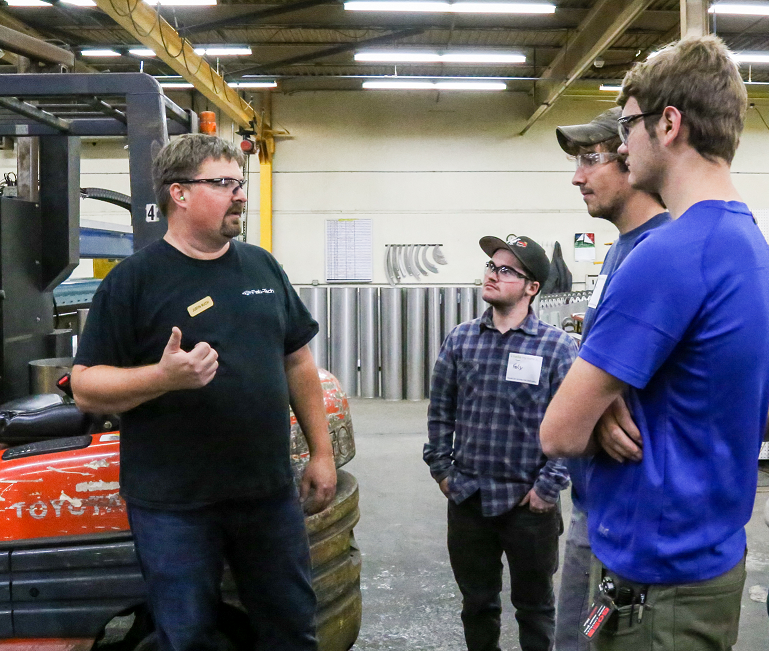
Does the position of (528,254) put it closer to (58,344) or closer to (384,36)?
(58,344)

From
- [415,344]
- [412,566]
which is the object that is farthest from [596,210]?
[415,344]

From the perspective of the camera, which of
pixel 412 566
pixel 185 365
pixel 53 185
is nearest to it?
pixel 185 365

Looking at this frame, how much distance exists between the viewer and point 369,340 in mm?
10688

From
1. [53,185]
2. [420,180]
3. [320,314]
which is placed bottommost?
[320,314]

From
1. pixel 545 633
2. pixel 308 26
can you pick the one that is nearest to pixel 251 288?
pixel 545 633

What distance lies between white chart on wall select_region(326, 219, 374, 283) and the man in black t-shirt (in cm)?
897

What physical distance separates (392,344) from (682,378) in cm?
935

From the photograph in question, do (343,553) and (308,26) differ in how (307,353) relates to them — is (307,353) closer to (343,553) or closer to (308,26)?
(343,553)

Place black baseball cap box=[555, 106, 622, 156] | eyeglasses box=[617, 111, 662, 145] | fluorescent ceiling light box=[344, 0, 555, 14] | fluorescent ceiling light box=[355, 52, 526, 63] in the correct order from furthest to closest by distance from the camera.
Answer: fluorescent ceiling light box=[355, 52, 526, 63]
fluorescent ceiling light box=[344, 0, 555, 14]
black baseball cap box=[555, 106, 622, 156]
eyeglasses box=[617, 111, 662, 145]

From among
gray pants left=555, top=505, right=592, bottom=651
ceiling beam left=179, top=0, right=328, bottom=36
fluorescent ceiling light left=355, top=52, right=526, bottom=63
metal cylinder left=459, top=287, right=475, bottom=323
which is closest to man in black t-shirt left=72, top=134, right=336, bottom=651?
gray pants left=555, top=505, right=592, bottom=651

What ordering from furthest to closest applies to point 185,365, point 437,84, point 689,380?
point 437,84 → point 185,365 → point 689,380

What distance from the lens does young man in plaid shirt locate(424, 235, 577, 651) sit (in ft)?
8.79

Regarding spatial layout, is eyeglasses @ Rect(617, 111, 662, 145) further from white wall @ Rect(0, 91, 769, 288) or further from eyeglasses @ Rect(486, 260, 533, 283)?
white wall @ Rect(0, 91, 769, 288)

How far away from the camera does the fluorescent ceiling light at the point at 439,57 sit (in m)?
8.90
